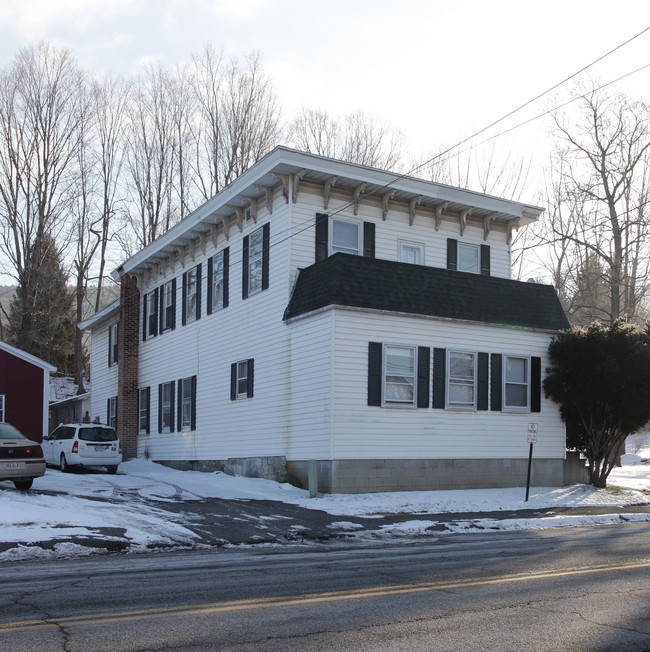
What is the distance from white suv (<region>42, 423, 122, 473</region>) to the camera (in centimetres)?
2483

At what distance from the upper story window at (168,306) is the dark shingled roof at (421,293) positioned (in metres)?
9.60

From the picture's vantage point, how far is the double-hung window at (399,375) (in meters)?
19.5

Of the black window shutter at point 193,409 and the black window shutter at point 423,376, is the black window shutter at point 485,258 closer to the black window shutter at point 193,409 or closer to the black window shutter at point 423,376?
the black window shutter at point 423,376

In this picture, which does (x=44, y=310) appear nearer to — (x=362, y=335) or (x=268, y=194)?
(x=268, y=194)

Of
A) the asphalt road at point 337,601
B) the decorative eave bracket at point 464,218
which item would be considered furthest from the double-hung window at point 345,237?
the asphalt road at point 337,601

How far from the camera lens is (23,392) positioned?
32.0 meters

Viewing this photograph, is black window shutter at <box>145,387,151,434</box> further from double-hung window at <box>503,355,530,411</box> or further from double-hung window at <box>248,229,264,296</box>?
double-hung window at <box>503,355,530,411</box>

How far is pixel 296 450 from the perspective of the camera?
2003cm

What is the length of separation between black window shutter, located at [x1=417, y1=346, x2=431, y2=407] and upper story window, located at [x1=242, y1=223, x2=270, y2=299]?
5130 millimetres

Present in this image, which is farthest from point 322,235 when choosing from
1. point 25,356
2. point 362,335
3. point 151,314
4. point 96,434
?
point 25,356

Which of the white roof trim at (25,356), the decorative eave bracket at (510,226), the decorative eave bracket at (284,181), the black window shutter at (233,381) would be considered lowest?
the black window shutter at (233,381)

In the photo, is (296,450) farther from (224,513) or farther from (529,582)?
(529,582)

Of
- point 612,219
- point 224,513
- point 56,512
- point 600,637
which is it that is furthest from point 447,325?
point 612,219

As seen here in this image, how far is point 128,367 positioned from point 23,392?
15.1 feet
